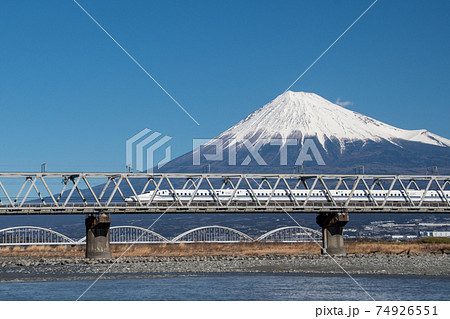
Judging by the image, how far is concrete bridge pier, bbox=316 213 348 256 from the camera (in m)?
85.2

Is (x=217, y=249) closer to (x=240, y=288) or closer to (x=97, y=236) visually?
(x=97, y=236)

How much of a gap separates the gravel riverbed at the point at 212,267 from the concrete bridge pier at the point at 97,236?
16.4 feet

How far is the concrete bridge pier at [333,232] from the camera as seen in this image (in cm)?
8519

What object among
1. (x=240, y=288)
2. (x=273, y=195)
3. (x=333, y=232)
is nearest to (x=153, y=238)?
(x=273, y=195)

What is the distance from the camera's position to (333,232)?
87.4 metres

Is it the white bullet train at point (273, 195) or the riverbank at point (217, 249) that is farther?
the white bullet train at point (273, 195)

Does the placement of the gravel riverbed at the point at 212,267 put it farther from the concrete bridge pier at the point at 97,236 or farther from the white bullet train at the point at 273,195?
the white bullet train at the point at 273,195

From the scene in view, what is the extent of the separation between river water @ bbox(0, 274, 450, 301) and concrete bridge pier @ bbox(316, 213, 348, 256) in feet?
101

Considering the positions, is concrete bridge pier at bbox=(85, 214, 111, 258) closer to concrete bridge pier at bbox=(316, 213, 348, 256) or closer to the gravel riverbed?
the gravel riverbed

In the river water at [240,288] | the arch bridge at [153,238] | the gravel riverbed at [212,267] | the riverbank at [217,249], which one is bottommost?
the river water at [240,288]

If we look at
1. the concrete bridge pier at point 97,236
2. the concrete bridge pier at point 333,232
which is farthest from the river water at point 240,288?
the concrete bridge pier at point 333,232

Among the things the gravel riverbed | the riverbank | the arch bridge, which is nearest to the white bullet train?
the arch bridge
